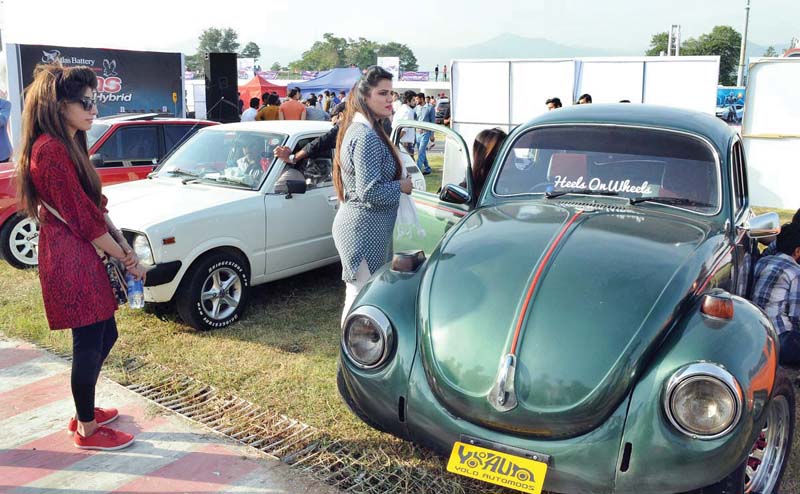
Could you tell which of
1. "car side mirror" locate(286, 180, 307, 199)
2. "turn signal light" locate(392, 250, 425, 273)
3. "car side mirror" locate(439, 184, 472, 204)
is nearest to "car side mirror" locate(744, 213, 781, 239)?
"car side mirror" locate(439, 184, 472, 204)

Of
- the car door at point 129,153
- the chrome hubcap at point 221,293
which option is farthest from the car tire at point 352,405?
the car door at point 129,153

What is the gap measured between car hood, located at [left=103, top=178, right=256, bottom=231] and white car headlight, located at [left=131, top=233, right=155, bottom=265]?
0.26ft

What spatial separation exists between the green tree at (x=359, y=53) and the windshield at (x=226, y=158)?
443 ft

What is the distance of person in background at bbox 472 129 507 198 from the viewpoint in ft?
17.2

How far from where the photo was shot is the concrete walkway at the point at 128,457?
340cm

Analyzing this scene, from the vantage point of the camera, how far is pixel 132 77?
1593 centimetres

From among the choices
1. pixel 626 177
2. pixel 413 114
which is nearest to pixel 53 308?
pixel 626 177

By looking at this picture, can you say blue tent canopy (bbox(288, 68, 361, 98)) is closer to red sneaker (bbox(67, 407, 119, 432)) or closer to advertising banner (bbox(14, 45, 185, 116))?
advertising banner (bbox(14, 45, 185, 116))

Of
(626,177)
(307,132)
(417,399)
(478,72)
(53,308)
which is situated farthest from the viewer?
(478,72)

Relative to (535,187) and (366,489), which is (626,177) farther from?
(366,489)

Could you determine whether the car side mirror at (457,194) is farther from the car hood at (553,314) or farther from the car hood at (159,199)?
the car hood at (159,199)

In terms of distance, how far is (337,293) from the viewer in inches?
265

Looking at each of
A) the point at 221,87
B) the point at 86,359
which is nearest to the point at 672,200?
the point at 86,359

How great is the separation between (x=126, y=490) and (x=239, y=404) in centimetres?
105
